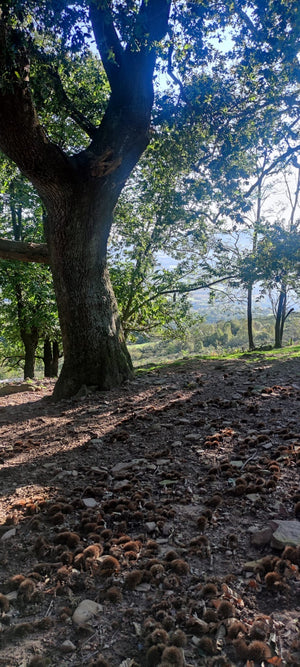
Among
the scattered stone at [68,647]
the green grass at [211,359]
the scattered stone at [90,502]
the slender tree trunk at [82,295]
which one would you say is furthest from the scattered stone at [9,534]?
the green grass at [211,359]

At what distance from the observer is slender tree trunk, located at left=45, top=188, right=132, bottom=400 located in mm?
6746

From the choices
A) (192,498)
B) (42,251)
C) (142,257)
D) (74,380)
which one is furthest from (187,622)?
(142,257)

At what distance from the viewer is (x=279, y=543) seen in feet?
7.58

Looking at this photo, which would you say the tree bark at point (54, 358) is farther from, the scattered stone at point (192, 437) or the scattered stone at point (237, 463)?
the scattered stone at point (237, 463)

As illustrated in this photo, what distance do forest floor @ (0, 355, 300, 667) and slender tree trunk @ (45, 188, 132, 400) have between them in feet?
5.45

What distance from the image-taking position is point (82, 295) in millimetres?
6770

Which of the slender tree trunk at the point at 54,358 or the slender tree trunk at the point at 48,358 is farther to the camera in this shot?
the slender tree trunk at the point at 48,358

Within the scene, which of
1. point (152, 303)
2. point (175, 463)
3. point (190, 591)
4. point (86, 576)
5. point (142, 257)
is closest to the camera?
point (190, 591)

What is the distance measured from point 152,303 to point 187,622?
15298 mm

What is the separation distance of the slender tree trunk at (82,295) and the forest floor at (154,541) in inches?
65.4

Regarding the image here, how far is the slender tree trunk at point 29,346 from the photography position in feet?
58.4

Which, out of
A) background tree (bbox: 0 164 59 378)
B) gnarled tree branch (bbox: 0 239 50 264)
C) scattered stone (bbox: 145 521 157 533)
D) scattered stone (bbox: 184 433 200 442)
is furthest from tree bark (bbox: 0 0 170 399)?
background tree (bbox: 0 164 59 378)

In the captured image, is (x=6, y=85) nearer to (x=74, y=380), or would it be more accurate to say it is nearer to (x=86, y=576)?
(x=74, y=380)

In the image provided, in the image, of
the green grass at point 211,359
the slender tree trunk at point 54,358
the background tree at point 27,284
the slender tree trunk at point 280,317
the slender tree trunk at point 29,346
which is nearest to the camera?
the green grass at point 211,359
